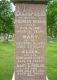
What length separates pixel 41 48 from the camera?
11.6 metres

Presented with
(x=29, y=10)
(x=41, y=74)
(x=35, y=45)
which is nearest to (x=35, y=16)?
(x=29, y=10)

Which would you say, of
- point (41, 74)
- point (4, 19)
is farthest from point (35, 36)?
point (4, 19)

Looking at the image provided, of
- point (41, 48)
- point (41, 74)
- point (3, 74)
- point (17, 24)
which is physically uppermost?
point (17, 24)

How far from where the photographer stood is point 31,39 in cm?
1160

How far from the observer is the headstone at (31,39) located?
37.8ft

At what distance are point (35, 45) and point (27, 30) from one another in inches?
24.1

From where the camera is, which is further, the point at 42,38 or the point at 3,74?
the point at 3,74

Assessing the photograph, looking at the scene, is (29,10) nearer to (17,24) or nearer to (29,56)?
(17,24)

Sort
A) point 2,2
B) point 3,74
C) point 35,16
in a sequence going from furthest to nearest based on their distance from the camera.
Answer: point 2,2, point 3,74, point 35,16

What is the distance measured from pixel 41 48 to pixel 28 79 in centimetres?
125

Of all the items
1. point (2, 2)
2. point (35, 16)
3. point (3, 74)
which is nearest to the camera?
point (35, 16)

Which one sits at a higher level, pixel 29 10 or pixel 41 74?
pixel 29 10

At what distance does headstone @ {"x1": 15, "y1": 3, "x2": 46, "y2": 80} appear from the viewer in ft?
37.8

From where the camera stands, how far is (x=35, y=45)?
38.1 ft
